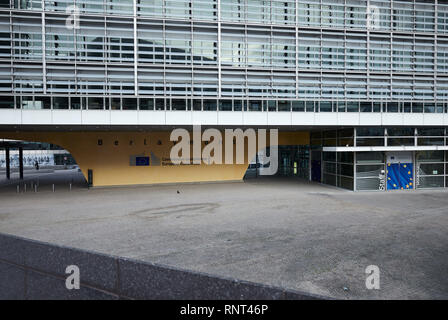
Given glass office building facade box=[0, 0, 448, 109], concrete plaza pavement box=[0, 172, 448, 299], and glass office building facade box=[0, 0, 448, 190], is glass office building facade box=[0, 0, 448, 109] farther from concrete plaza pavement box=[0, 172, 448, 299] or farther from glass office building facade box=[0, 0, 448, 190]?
concrete plaza pavement box=[0, 172, 448, 299]

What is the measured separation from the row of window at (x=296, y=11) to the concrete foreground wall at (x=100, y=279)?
64.0 feet

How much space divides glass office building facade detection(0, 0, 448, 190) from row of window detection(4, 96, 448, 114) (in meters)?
0.07

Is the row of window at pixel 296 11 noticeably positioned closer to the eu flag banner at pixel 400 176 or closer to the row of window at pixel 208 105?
the row of window at pixel 208 105

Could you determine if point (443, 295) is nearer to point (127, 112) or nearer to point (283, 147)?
point (127, 112)

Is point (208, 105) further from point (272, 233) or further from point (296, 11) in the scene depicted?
point (272, 233)

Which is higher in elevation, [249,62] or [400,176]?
[249,62]

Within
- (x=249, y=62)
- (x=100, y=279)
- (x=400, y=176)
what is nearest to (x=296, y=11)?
(x=249, y=62)

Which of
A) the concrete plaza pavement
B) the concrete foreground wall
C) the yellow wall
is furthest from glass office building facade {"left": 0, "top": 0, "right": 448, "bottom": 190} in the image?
the concrete foreground wall

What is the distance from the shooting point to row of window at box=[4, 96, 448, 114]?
1859cm

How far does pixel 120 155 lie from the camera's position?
24.3 m

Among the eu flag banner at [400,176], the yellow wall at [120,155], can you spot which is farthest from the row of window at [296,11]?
the eu flag banner at [400,176]

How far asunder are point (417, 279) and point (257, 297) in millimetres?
6171

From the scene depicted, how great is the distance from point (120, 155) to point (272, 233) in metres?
17.1

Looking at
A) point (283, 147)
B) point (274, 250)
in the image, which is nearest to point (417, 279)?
point (274, 250)
